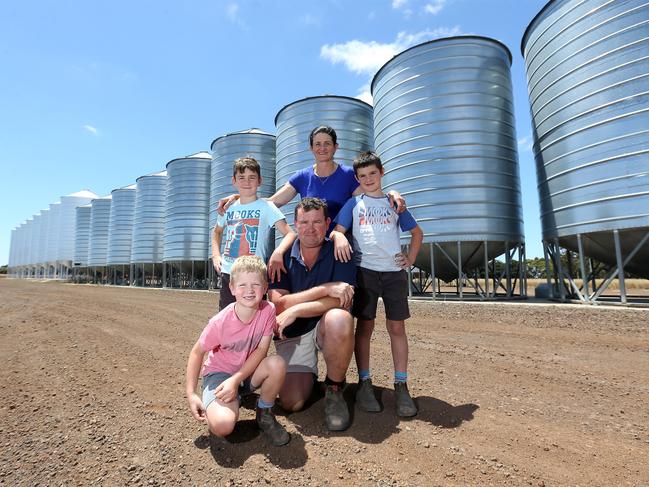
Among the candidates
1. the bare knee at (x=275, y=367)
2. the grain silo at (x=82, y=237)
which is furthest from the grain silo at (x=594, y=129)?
the grain silo at (x=82, y=237)

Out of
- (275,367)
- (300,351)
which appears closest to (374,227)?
(300,351)

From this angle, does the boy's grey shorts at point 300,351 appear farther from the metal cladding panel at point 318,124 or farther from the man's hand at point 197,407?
the metal cladding panel at point 318,124

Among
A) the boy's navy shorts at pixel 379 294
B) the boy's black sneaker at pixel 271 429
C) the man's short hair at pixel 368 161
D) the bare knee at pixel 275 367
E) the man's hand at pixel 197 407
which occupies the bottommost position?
the boy's black sneaker at pixel 271 429

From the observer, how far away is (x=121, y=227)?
42.7m

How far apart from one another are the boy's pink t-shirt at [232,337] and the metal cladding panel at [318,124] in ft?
56.0

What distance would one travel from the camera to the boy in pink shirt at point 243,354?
2320 mm

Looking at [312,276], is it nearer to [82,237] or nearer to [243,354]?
[243,354]

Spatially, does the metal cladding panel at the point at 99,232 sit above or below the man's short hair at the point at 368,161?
above

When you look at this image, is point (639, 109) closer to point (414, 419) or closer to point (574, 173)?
point (574, 173)

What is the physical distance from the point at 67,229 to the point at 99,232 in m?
22.1

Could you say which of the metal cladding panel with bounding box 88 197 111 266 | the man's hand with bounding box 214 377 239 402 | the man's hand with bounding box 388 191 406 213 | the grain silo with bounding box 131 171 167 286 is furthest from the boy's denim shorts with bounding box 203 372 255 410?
the metal cladding panel with bounding box 88 197 111 266

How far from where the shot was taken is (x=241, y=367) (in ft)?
7.92

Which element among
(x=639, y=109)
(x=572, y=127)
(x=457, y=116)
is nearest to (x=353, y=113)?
(x=457, y=116)

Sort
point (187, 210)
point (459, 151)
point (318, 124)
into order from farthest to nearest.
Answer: point (187, 210) < point (318, 124) < point (459, 151)
